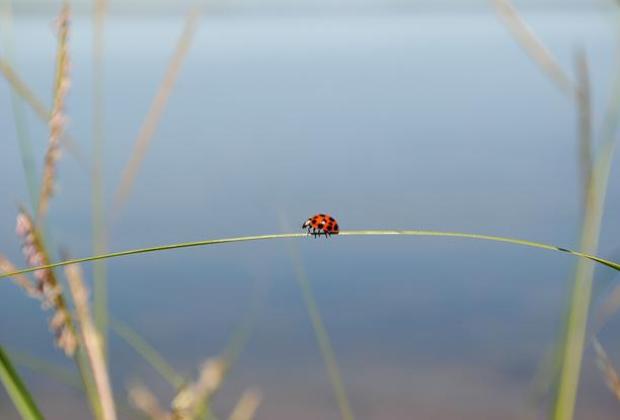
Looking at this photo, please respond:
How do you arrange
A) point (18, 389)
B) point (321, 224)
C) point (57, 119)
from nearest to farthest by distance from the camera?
1. point (18, 389)
2. point (57, 119)
3. point (321, 224)

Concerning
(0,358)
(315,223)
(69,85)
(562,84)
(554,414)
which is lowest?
(0,358)

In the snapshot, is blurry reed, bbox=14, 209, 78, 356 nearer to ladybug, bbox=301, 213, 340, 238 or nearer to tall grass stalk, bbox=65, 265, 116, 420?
tall grass stalk, bbox=65, 265, 116, 420

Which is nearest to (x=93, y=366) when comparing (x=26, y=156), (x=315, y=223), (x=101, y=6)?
(x=26, y=156)

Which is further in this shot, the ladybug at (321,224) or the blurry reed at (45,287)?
the ladybug at (321,224)

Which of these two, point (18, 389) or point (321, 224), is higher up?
point (321, 224)

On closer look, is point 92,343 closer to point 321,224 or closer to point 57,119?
point 57,119

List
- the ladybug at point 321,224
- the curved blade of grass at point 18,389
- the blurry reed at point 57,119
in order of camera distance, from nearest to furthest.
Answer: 1. the curved blade of grass at point 18,389
2. the blurry reed at point 57,119
3. the ladybug at point 321,224

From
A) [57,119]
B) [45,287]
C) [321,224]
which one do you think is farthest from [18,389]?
[321,224]

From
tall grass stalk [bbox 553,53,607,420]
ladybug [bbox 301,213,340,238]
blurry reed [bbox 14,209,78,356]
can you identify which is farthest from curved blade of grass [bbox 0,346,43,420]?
ladybug [bbox 301,213,340,238]

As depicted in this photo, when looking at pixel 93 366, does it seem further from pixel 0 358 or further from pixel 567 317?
pixel 567 317

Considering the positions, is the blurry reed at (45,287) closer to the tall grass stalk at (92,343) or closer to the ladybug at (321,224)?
→ the tall grass stalk at (92,343)

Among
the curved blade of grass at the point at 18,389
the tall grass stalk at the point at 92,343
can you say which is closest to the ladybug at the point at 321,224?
the tall grass stalk at the point at 92,343
